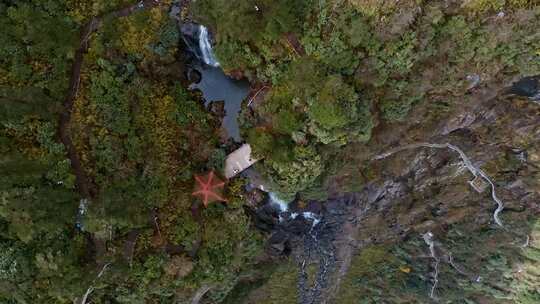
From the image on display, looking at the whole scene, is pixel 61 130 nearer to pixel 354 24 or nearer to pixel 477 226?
pixel 354 24

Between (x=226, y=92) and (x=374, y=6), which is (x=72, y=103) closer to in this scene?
(x=226, y=92)

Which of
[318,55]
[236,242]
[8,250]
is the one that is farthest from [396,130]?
[8,250]

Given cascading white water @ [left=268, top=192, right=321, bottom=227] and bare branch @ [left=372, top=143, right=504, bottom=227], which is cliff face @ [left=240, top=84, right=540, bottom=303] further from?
cascading white water @ [left=268, top=192, right=321, bottom=227]

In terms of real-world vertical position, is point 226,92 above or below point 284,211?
above

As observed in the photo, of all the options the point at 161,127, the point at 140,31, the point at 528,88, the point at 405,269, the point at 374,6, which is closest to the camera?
the point at 374,6

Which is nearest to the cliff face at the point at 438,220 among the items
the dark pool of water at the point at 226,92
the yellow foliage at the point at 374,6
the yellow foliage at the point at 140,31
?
the yellow foliage at the point at 374,6

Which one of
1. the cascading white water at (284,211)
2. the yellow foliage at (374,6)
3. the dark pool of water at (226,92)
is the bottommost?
the cascading white water at (284,211)

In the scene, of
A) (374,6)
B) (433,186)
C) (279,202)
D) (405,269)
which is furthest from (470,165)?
(374,6)

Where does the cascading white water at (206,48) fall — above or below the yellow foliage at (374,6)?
below

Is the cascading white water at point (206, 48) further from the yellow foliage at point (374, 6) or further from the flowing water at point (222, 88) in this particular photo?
the yellow foliage at point (374, 6)
